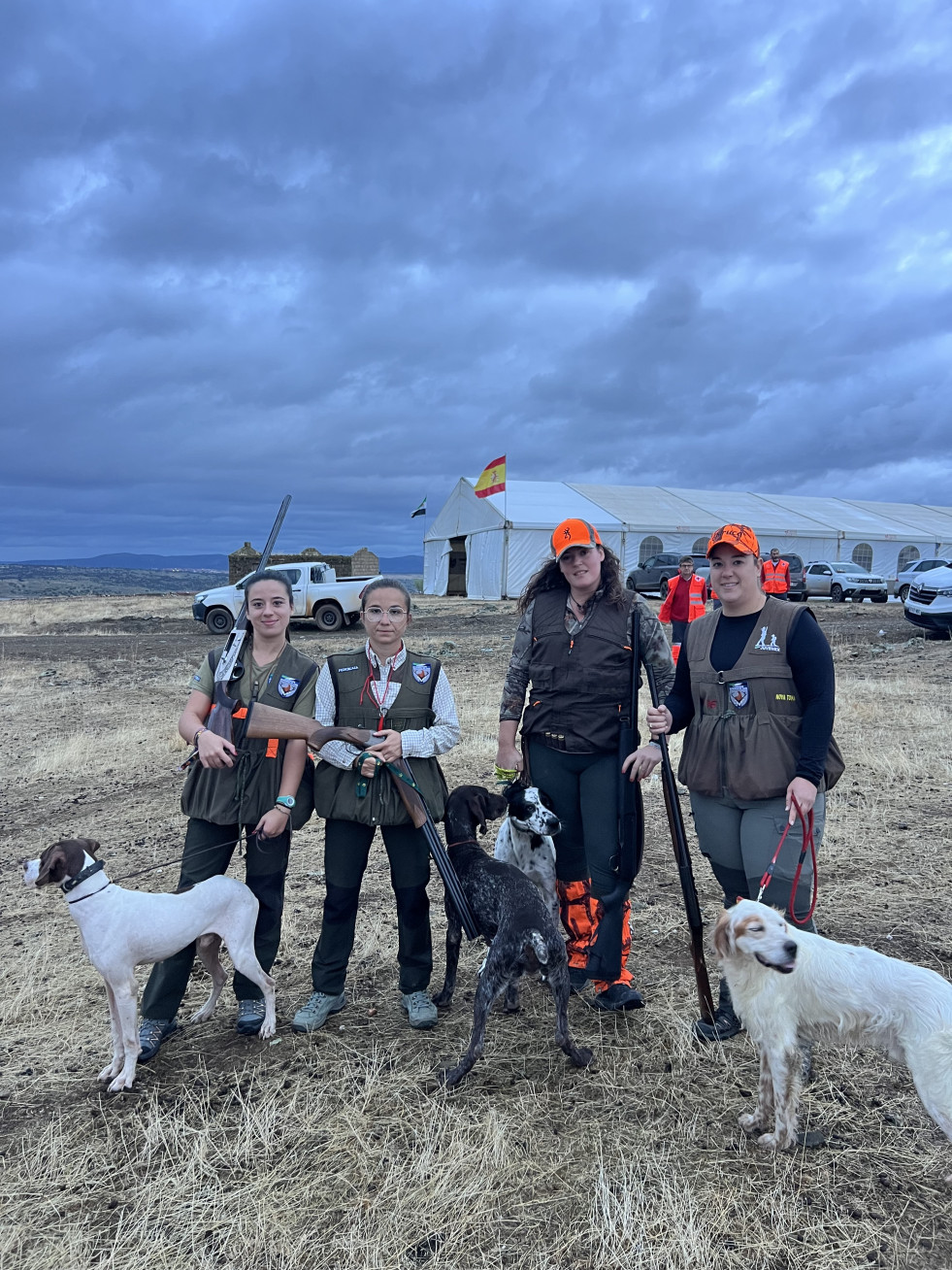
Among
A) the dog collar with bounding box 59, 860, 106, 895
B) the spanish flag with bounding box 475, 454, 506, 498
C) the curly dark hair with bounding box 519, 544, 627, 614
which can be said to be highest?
the spanish flag with bounding box 475, 454, 506, 498

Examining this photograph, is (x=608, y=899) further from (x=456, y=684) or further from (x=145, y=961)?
(x=456, y=684)

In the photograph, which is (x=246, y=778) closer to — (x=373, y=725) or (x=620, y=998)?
(x=373, y=725)

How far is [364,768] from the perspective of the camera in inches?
125

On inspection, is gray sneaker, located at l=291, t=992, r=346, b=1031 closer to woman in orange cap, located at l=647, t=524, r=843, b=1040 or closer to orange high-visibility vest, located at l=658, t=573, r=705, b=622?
woman in orange cap, located at l=647, t=524, r=843, b=1040

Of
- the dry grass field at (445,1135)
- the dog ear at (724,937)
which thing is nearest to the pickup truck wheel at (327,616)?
the dry grass field at (445,1135)

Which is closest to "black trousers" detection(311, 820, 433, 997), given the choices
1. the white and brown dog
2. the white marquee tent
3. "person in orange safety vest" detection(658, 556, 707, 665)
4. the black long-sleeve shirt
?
the white and brown dog

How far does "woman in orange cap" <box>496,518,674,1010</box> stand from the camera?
3.43 meters

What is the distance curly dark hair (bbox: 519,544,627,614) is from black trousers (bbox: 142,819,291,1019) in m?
1.60

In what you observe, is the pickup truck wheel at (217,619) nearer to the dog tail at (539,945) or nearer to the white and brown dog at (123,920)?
the white and brown dog at (123,920)

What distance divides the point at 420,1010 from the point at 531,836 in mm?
934

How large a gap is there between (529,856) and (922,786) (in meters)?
4.51

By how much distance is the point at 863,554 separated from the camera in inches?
1401

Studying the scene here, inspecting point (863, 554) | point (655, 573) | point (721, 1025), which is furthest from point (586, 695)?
point (863, 554)

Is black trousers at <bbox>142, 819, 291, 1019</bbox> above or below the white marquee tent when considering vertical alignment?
below
